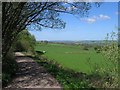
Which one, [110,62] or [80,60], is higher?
[110,62]

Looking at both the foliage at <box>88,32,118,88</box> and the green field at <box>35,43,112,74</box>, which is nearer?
the foliage at <box>88,32,118,88</box>

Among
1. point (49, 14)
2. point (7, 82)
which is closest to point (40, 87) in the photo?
point (7, 82)

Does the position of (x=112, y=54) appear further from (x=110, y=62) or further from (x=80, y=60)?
(x=80, y=60)

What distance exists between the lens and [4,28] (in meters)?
19.8

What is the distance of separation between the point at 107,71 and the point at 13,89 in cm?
454

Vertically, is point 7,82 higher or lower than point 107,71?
lower

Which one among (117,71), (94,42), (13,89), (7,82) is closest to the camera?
(117,71)

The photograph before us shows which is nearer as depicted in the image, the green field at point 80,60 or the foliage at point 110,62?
the foliage at point 110,62

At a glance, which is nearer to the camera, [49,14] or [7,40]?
[7,40]

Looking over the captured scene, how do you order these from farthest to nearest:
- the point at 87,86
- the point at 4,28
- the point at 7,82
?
the point at 4,28
the point at 7,82
the point at 87,86

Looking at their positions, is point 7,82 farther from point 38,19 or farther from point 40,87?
point 38,19

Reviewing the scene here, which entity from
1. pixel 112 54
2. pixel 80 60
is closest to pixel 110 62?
pixel 112 54

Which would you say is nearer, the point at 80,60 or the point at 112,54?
the point at 112,54

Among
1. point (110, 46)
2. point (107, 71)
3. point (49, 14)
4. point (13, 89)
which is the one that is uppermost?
point (49, 14)
